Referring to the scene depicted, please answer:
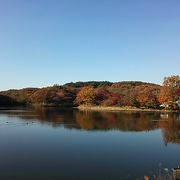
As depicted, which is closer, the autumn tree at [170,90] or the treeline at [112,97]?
the autumn tree at [170,90]

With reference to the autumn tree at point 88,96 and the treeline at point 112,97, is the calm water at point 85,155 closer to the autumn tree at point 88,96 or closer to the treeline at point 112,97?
the treeline at point 112,97

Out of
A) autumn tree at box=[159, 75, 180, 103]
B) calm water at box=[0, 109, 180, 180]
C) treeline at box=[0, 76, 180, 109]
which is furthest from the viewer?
treeline at box=[0, 76, 180, 109]

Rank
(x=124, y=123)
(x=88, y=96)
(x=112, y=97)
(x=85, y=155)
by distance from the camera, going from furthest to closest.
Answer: (x=88, y=96), (x=112, y=97), (x=124, y=123), (x=85, y=155)

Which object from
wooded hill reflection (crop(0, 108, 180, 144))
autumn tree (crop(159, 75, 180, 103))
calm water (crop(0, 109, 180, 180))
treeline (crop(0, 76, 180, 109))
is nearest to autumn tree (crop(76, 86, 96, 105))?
treeline (crop(0, 76, 180, 109))

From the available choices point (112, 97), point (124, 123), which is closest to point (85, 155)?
point (124, 123)

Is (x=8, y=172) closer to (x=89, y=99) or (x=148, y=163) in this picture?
(x=148, y=163)

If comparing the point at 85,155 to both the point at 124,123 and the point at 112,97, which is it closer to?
the point at 124,123

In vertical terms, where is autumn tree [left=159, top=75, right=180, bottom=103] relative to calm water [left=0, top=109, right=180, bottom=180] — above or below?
above

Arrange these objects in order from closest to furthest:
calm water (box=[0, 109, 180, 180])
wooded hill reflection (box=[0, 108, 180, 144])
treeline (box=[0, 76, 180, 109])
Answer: calm water (box=[0, 109, 180, 180]) < wooded hill reflection (box=[0, 108, 180, 144]) < treeline (box=[0, 76, 180, 109])

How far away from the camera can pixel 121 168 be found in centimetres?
1173

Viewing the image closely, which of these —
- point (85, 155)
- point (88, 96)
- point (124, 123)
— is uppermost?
point (88, 96)

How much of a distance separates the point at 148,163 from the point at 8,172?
5.82m

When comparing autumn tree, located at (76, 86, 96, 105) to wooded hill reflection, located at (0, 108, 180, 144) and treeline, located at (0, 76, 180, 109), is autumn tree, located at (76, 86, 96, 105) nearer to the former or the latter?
treeline, located at (0, 76, 180, 109)

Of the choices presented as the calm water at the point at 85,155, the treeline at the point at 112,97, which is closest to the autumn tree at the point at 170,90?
the treeline at the point at 112,97
